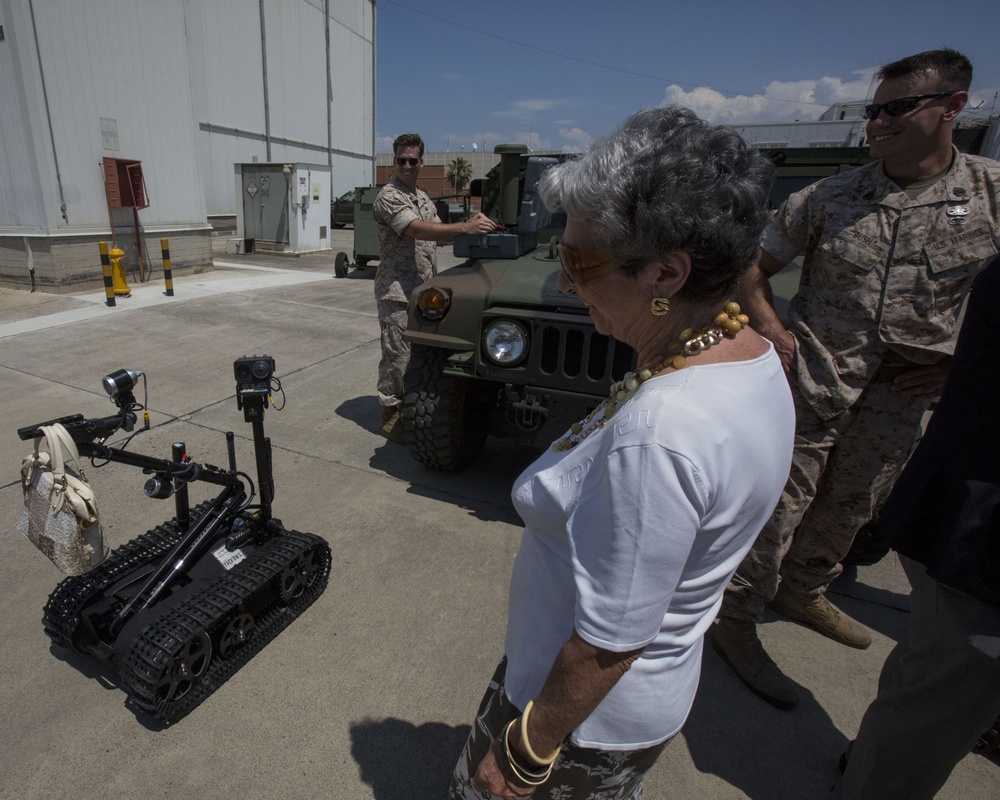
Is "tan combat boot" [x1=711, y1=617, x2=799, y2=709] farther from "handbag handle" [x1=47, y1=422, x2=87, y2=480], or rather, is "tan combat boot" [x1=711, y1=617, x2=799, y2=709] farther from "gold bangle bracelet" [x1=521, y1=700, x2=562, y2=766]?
"handbag handle" [x1=47, y1=422, x2=87, y2=480]

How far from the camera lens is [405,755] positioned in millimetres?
1892

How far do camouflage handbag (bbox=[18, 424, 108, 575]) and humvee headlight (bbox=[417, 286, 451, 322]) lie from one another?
5.70 ft

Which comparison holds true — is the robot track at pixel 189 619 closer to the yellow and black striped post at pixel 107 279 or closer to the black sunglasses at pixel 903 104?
the black sunglasses at pixel 903 104

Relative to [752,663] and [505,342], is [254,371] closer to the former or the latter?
[505,342]

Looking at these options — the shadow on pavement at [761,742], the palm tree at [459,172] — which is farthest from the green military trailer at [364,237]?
the palm tree at [459,172]

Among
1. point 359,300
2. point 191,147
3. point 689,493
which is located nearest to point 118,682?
point 689,493

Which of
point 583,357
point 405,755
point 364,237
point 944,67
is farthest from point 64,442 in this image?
point 364,237

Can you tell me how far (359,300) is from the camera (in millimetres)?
8852

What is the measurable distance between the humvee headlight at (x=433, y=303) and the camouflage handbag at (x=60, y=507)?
5.70ft

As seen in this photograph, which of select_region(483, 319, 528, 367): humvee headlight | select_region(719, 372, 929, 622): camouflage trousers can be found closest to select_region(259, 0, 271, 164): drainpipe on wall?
select_region(483, 319, 528, 367): humvee headlight

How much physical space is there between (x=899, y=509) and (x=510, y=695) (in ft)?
3.30

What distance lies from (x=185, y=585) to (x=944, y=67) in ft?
9.54

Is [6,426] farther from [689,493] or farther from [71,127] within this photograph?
[71,127]

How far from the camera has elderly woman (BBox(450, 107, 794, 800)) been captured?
34.2 inches
